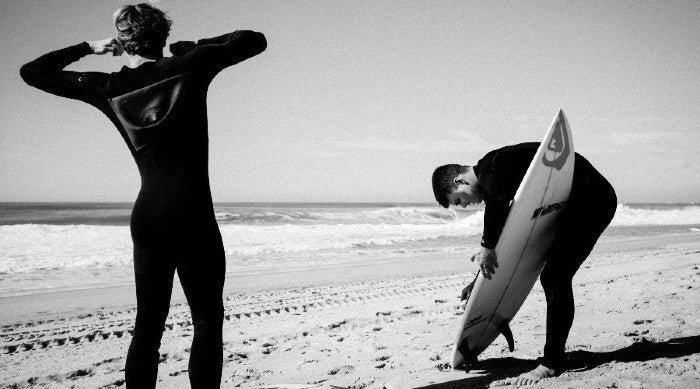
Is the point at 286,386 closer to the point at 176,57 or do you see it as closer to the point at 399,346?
the point at 399,346

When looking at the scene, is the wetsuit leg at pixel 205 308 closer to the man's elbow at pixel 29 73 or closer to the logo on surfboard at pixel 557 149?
the man's elbow at pixel 29 73

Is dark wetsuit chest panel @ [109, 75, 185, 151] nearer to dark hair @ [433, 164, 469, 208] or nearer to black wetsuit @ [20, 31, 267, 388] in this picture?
black wetsuit @ [20, 31, 267, 388]

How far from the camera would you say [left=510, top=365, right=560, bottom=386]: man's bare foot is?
8.01 ft

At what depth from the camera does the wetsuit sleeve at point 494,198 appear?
2422 millimetres

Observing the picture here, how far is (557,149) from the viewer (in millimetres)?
2627

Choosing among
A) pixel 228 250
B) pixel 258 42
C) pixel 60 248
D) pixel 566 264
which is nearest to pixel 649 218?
pixel 228 250

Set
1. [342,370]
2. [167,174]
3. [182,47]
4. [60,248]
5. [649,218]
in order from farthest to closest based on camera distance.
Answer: [649,218]
[60,248]
[342,370]
[182,47]
[167,174]

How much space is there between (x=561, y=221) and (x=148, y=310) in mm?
2351

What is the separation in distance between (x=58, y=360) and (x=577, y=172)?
174 inches

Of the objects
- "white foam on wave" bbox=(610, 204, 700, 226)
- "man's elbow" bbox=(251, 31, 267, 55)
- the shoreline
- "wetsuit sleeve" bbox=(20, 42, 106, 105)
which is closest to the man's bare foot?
"man's elbow" bbox=(251, 31, 267, 55)

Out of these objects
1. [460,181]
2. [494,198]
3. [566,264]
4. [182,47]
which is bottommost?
[566,264]

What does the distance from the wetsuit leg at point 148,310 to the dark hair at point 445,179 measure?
171 centimetres

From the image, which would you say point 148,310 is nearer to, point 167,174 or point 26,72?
→ point 167,174

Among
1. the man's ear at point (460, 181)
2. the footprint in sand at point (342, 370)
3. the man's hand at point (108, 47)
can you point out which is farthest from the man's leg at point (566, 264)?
the man's hand at point (108, 47)
